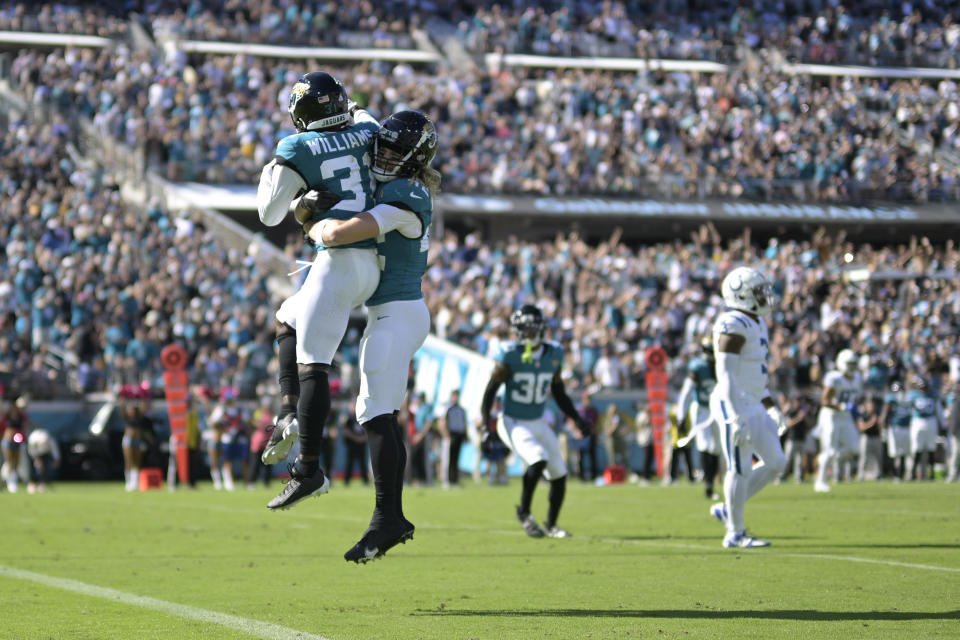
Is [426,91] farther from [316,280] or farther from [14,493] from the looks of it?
[316,280]

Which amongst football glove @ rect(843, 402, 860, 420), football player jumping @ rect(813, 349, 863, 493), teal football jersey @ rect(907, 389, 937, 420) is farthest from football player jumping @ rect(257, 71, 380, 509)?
teal football jersey @ rect(907, 389, 937, 420)

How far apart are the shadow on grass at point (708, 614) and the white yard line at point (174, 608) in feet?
2.99

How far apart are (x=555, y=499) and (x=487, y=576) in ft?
11.4

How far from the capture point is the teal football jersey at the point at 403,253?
750 cm

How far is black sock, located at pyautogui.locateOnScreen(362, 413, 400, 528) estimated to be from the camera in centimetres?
740

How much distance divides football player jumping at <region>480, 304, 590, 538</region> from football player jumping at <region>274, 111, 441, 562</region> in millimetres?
5412

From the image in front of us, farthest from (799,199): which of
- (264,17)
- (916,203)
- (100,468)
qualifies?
(100,468)

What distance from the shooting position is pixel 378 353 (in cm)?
753

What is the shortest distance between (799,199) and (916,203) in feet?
10.7

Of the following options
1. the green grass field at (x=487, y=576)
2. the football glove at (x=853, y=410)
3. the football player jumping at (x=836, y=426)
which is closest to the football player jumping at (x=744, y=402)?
the green grass field at (x=487, y=576)

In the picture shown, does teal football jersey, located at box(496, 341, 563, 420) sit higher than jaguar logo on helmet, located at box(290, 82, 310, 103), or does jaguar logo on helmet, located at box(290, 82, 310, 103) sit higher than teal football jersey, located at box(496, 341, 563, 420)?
jaguar logo on helmet, located at box(290, 82, 310, 103)

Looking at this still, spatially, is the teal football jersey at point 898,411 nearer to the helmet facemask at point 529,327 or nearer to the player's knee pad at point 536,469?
the helmet facemask at point 529,327

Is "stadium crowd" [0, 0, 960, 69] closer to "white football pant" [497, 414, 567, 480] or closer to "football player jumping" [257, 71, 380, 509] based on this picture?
"white football pant" [497, 414, 567, 480]

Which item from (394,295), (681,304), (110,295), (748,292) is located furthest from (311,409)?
(681,304)
